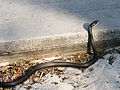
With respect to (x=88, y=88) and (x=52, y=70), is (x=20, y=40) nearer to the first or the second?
(x=52, y=70)

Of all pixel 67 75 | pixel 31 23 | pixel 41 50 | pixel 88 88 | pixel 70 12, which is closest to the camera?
pixel 88 88

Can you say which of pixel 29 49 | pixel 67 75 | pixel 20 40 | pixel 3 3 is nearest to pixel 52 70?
pixel 67 75

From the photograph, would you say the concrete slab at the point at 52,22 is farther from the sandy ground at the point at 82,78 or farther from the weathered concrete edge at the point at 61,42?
the sandy ground at the point at 82,78

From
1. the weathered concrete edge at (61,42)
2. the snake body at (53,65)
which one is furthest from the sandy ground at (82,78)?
the weathered concrete edge at (61,42)

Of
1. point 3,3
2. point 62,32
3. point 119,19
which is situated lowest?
point 62,32

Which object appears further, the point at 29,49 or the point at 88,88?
the point at 29,49

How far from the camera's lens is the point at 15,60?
6.47 feet

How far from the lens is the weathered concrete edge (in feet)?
6.21

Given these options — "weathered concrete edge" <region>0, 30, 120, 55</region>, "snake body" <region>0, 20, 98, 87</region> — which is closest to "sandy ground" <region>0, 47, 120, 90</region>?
"snake body" <region>0, 20, 98, 87</region>

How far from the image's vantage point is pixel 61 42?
6.46 ft

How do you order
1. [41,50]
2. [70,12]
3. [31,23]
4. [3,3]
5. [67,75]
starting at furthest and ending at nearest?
[3,3] < [70,12] < [31,23] < [41,50] < [67,75]

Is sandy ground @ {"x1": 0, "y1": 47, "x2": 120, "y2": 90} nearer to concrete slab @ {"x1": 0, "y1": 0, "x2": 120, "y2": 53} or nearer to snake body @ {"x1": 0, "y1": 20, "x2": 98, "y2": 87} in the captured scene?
snake body @ {"x1": 0, "y1": 20, "x2": 98, "y2": 87}

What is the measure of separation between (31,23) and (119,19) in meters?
1.02

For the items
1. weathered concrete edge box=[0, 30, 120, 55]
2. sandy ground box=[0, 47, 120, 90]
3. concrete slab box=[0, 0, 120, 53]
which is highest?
concrete slab box=[0, 0, 120, 53]
